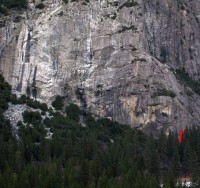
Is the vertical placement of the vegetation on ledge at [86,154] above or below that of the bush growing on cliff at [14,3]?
below

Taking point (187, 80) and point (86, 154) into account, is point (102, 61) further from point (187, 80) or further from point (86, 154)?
point (86, 154)

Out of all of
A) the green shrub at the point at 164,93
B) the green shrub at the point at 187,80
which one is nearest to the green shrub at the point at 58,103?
the green shrub at the point at 164,93

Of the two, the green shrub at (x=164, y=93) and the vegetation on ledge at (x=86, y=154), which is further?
the green shrub at (x=164, y=93)

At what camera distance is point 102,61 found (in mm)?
130250

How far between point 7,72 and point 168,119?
34413 mm

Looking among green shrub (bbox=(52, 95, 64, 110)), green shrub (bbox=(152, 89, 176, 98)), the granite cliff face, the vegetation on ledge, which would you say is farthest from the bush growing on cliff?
green shrub (bbox=(152, 89, 176, 98))

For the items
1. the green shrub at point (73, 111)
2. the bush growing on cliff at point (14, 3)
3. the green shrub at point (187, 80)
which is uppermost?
the bush growing on cliff at point (14, 3)

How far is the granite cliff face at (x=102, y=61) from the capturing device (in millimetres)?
125938

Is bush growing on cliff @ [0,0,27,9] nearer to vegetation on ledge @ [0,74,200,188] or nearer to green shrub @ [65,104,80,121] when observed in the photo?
vegetation on ledge @ [0,74,200,188]

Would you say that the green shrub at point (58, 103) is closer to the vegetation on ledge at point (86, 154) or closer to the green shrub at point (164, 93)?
the vegetation on ledge at point (86, 154)

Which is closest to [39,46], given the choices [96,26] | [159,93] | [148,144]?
[96,26]

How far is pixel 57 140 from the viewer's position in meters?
109

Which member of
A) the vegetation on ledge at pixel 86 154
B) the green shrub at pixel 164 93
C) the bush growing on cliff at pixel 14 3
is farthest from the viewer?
the bush growing on cliff at pixel 14 3

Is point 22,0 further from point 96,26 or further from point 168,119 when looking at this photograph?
point 168,119
